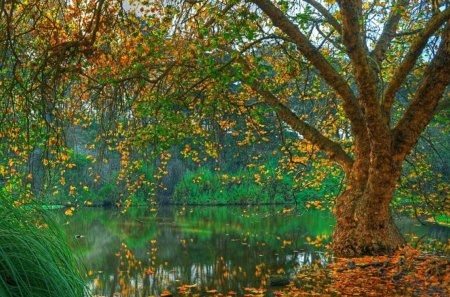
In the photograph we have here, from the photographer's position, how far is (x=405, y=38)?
497 inches

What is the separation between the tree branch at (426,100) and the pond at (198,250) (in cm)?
396

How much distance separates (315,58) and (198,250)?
847cm

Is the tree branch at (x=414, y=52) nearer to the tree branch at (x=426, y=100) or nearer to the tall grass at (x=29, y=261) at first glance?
the tree branch at (x=426, y=100)

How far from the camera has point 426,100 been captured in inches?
353

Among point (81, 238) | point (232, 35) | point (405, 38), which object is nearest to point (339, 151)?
point (405, 38)

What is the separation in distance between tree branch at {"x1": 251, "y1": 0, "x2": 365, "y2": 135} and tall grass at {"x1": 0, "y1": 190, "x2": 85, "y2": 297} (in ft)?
21.5

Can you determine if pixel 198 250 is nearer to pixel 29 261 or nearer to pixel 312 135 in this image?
pixel 312 135

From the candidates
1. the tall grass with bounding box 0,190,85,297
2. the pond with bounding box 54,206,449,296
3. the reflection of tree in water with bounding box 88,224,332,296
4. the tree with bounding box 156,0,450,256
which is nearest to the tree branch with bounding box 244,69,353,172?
the tree with bounding box 156,0,450,256

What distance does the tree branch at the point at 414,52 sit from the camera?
813 cm

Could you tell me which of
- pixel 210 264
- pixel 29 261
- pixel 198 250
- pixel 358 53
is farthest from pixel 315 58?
pixel 198 250

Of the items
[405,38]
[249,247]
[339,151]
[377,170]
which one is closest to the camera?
[377,170]

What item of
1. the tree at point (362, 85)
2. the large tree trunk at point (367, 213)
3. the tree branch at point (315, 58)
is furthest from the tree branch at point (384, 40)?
the large tree trunk at point (367, 213)

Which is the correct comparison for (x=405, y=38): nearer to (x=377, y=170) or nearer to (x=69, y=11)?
(x=377, y=170)

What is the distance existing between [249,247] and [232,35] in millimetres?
10444
